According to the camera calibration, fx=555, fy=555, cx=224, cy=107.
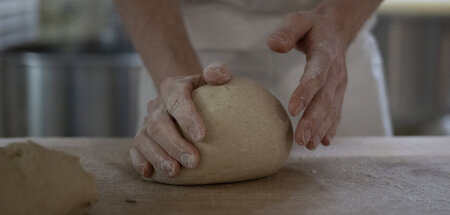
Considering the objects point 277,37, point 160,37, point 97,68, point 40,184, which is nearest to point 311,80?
point 277,37

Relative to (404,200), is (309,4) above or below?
above

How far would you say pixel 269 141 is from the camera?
1227mm

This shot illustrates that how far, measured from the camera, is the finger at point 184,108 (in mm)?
1161

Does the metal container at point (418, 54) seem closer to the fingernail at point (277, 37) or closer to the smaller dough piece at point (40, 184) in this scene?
the fingernail at point (277, 37)

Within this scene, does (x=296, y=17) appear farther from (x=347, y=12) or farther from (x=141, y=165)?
(x=141, y=165)

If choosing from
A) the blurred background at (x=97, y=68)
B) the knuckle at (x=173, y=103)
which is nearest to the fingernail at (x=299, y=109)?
the knuckle at (x=173, y=103)

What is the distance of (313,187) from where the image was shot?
1.19 m

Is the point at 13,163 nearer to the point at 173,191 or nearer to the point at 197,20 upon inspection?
the point at 173,191

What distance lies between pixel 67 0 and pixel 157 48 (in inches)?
92.0

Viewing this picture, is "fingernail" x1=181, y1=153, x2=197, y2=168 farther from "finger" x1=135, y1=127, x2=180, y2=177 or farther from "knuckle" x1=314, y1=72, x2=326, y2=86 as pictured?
"knuckle" x1=314, y1=72, x2=326, y2=86

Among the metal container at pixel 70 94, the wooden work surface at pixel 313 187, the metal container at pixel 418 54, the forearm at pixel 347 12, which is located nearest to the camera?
the wooden work surface at pixel 313 187

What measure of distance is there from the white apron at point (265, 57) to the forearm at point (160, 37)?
1.08 feet

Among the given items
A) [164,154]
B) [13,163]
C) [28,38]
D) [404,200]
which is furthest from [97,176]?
[28,38]

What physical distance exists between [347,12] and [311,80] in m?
0.35
